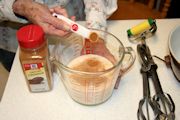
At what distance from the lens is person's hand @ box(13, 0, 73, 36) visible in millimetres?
614

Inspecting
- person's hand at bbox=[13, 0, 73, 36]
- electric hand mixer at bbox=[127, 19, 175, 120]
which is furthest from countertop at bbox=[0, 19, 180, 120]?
person's hand at bbox=[13, 0, 73, 36]

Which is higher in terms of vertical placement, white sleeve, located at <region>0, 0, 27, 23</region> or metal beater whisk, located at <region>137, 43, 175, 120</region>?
white sleeve, located at <region>0, 0, 27, 23</region>

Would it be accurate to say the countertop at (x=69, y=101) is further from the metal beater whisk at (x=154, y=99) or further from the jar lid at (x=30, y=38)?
the jar lid at (x=30, y=38)

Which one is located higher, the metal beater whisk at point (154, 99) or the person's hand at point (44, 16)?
the person's hand at point (44, 16)

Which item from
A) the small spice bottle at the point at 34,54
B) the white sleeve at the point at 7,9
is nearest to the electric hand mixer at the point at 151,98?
the small spice bottle at the point at 34,54

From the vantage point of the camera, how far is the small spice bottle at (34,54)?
0.53 meters

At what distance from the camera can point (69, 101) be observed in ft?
2.07

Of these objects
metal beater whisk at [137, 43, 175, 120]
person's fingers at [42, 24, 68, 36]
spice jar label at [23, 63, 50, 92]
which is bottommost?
metal beater whisk at [137, 43, 175, 120]

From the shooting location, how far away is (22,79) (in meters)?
0.68

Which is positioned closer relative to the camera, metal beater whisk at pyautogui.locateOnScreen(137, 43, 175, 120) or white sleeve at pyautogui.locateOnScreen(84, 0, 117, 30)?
metal beater whisk at pyautogui.locateOnScreen(137, 43, 175, 120)

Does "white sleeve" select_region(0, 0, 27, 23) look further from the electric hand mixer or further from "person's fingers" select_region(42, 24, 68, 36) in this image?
the electric hand mixer

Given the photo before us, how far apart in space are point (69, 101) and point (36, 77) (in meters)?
0.10

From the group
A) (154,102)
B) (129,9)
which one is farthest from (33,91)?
(129,9)

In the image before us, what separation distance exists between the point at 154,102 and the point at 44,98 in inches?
10.2
